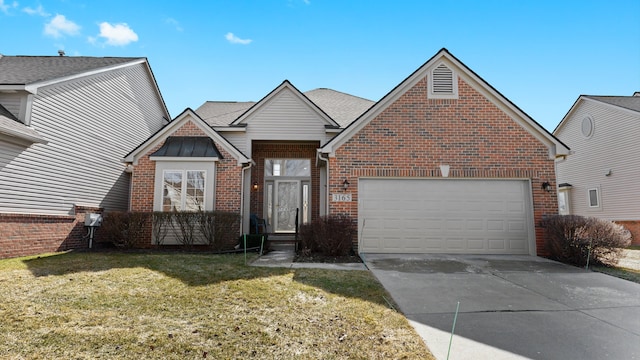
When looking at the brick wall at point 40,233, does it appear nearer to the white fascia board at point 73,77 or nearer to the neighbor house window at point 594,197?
the white fascia board at point 73,77

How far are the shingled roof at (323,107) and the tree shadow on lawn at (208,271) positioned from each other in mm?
6913

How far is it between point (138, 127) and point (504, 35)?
1538 cm

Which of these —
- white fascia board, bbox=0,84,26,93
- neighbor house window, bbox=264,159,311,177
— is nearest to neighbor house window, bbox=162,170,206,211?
neighbor house window, bbox=264,159,311,177

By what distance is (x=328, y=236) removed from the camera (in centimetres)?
855

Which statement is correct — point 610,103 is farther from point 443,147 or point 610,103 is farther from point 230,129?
point 230,129

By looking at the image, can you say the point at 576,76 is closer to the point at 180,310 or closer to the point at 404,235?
the point at 404,235

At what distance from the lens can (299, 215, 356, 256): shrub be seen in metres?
8.56

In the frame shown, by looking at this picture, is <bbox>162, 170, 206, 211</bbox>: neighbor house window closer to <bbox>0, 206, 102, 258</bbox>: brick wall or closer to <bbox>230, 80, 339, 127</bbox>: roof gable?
<bbox>0, 206, 102, 258</bbox>: brick wall

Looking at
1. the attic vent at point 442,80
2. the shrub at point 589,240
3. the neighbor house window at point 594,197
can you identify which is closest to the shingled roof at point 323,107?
the attic vent at point 442,80

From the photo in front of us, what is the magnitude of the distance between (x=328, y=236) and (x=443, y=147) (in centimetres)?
447

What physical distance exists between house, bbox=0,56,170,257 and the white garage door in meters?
8.98

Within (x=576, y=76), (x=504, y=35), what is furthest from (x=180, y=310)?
(x=576, y=76)

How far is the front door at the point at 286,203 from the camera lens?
14172 mm

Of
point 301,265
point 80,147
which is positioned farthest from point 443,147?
point 80,147
